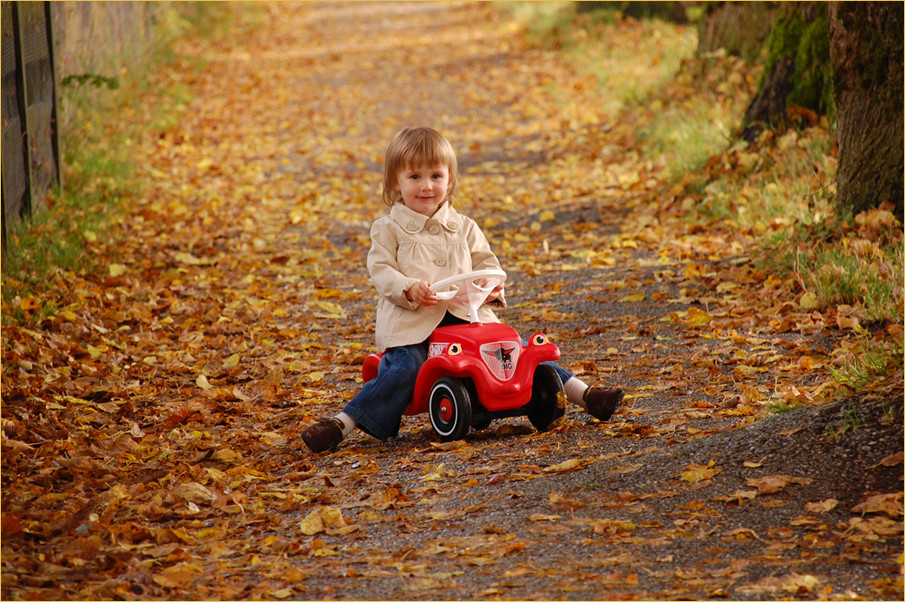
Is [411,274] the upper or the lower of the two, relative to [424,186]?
lower

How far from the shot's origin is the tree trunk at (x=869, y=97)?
5805 mm

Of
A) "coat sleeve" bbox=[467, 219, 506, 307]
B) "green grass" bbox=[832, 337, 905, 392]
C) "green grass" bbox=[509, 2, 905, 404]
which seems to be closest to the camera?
"green grass" bbox=[832, 337, 905, 392]

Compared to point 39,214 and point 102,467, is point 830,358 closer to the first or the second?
point 102,467

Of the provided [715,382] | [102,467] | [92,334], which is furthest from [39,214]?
[715,382]

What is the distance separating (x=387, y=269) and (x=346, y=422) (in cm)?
69

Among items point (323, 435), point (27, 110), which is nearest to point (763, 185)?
point (323, 435)

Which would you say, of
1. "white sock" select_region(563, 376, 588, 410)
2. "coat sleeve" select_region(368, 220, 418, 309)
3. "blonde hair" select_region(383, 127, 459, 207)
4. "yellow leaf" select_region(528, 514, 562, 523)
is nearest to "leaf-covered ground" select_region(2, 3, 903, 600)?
"yellow leaf" select_region(528, 514, 562, 523)

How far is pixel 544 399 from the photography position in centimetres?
427

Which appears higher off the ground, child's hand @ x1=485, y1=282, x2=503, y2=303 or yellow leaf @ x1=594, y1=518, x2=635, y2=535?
child's hand @ x1=485, y1=282, x2=503, y2=303

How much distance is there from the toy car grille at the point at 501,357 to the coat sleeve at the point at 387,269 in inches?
14.8

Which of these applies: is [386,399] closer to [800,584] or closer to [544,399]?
[544,399]

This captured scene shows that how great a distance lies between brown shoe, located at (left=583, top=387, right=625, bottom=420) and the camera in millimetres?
4137

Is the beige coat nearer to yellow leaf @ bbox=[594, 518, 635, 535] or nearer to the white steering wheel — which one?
the white steering wheel

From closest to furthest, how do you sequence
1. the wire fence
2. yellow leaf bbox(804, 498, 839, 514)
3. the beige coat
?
yellow leaf bbox(804, 498, 839, 514) < the beige coat < the wire fence
